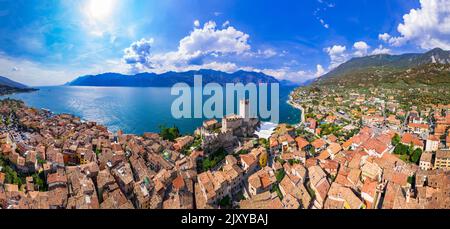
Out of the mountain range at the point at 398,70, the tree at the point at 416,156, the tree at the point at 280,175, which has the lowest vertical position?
the tree at the point at 280,175

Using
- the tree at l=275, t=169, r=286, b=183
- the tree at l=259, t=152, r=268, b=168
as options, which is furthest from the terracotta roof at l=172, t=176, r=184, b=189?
the tree at l=259, t=152, r=268, b=168

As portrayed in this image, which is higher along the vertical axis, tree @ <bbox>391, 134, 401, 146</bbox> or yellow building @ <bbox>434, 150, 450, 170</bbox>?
tree @ <bbox>391, 134, 401, 146</bbox>

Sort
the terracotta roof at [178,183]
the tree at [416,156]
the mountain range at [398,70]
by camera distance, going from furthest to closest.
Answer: the mountain range at [398,70] → the tree at [416,156] → the terracotta roof at [178,183]

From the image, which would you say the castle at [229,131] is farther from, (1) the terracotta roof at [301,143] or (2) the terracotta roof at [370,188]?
(2) the terracotta roof at [370,188]

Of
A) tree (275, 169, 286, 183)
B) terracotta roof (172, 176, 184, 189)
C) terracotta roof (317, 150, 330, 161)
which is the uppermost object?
terracotta roof (317, 150, 330, 161)

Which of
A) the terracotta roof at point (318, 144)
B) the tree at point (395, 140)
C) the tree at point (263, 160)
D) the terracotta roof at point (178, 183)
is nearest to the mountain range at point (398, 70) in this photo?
the tree at point (395, 140)

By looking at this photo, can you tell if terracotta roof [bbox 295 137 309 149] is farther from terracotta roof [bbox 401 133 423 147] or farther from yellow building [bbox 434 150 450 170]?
yellow building [bbox 434 150 450 170]
